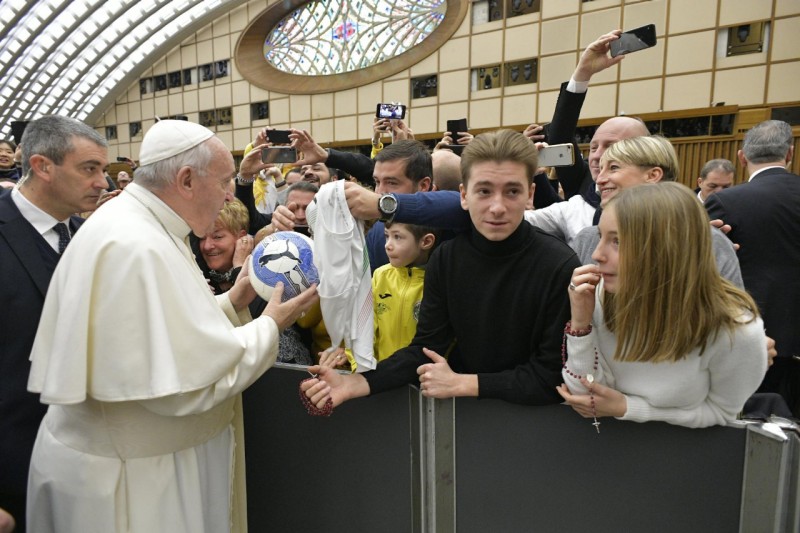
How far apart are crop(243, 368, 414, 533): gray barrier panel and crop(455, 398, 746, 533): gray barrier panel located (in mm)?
264

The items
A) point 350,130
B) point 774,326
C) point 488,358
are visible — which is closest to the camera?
point 488,358

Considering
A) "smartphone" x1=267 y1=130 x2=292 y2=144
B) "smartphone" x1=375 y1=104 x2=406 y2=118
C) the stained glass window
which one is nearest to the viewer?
"smartphone" x1=267 y1=130 x2=292 y2=144

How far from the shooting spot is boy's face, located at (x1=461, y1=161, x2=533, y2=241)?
1650 mm

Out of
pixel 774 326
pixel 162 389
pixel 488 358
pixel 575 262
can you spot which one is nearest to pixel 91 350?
pixel 162 389

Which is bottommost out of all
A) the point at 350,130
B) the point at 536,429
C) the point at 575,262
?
the point at 536,429

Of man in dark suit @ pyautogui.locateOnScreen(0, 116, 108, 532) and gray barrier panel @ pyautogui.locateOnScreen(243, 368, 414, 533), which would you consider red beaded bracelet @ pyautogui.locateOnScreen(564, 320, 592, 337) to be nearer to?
gray barrier panel @ pyautogui.locateOnScreen(243, 368, 414, 533)

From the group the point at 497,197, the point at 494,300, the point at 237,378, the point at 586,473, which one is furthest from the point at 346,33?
the point at 586,473

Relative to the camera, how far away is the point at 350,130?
1686 centimetres

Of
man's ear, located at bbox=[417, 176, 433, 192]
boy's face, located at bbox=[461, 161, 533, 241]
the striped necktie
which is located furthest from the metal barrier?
man's ear, located at bbox=[417, 176, 433, 192]

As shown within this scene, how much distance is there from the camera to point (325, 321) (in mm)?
1810

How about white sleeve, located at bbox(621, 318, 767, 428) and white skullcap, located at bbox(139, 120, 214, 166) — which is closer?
white sleeve, located at bbox(621, 318, 767, 428)

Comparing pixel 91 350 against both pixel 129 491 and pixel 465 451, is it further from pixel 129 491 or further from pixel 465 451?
pixel 465 451

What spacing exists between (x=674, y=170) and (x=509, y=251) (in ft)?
3.29

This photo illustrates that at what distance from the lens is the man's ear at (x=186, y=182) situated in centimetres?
166
